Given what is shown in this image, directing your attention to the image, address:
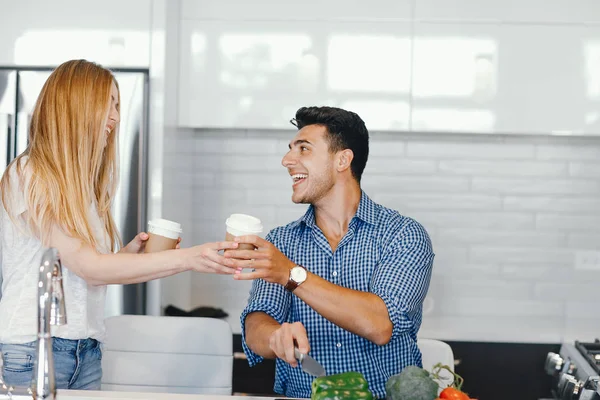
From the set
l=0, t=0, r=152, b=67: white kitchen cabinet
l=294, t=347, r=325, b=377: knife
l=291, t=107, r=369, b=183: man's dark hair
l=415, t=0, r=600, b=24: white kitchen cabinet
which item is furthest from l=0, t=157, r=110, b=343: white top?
l=415, t=0, r=600, b=24: white kitchen cabinet

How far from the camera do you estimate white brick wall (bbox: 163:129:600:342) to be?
3.87 meters

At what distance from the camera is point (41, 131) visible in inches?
81.4

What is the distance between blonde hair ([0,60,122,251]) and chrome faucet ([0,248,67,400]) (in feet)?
1.37

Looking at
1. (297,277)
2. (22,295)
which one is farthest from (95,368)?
(297,277)

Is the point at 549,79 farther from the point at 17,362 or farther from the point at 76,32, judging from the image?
the point at 17,362

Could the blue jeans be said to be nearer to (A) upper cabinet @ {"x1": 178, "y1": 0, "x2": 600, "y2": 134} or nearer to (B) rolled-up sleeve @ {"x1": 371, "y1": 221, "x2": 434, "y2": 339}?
(B) rolled-up sleeve @ {"x1": 371, "y1": 221, "x2": 434, "y2": 339}

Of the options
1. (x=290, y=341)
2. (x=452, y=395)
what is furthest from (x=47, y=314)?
(x=452, y=395)

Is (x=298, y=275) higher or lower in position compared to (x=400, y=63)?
lower

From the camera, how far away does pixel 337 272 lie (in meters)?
2.43

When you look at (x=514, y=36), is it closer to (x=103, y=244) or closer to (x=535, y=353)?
(x=535, y=353)

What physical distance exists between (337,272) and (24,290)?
0.90 meters

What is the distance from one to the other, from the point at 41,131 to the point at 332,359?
3.41ft

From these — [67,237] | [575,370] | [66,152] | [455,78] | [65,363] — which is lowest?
[575,370]

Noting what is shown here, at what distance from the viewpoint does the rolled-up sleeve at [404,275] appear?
2244 millimetres
